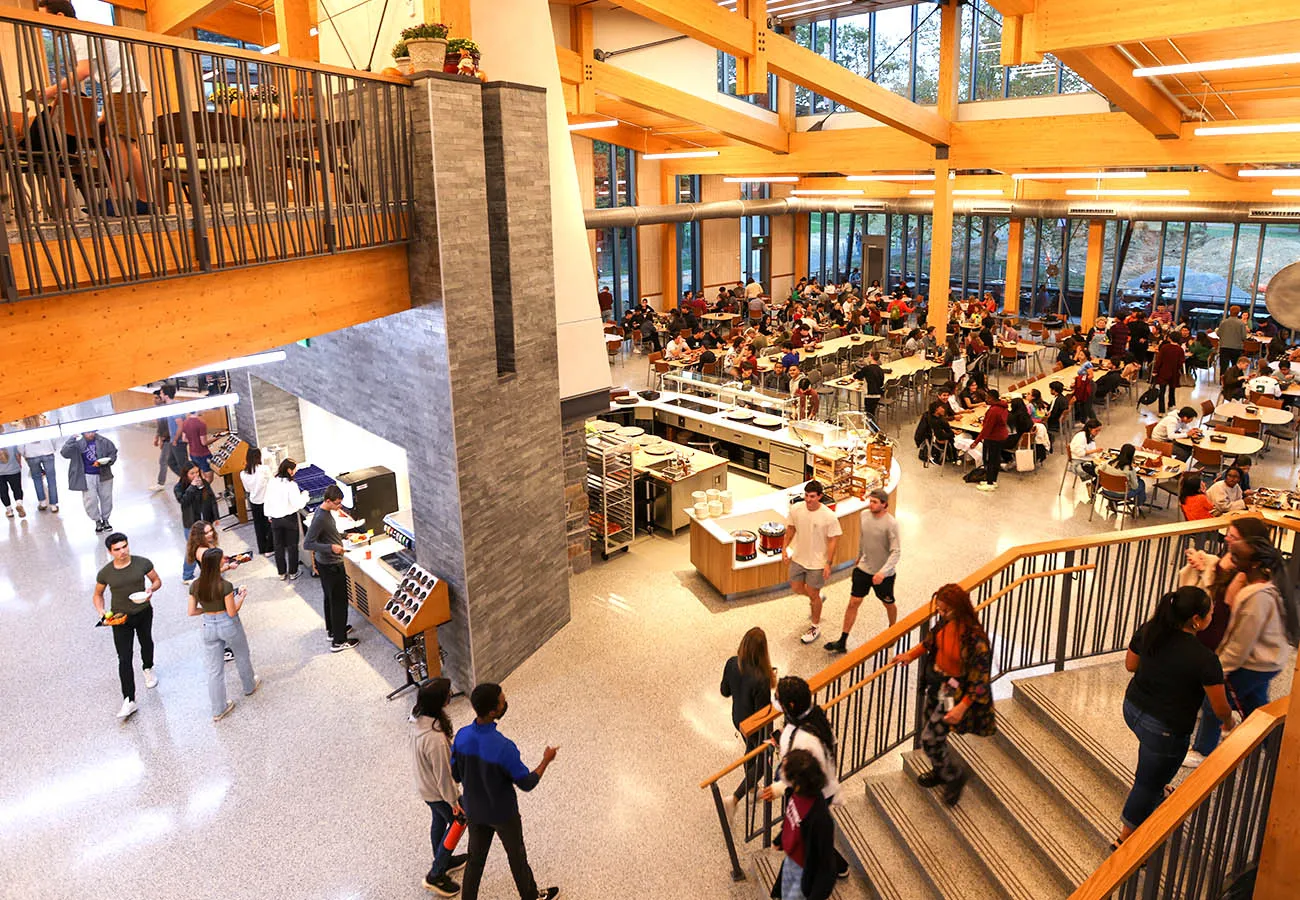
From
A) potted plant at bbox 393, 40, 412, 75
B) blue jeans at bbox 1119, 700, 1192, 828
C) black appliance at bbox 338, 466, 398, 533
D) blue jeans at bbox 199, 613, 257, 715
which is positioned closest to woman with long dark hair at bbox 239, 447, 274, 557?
black appliance at bbox 338, 466, 398, 533

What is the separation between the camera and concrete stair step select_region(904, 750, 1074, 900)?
4.16m

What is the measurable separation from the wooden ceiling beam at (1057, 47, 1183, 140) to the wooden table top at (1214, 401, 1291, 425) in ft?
12.2

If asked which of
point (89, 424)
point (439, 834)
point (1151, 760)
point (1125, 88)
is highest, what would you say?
point (1125, 88)

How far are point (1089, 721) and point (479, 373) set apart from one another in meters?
4.48

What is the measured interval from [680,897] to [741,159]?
1715 cm

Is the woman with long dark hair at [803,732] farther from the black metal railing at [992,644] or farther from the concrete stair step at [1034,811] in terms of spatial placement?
the concrete stair step at [1034,811]

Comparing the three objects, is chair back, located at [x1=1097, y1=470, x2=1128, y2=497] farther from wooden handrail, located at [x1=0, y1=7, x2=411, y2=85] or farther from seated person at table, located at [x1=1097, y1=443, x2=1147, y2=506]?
wooden handrail, located at [x1=0, y1=7, x2=411, y2=85]

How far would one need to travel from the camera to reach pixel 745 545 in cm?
810

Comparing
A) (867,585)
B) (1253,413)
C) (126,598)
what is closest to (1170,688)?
(867,585)

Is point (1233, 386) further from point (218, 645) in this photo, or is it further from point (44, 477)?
point (44, 477)

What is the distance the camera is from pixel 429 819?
5.62 meters

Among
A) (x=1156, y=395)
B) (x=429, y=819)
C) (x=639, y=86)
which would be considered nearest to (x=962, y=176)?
(x=1156, y=395)

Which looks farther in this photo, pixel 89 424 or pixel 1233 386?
pixel 1233 386

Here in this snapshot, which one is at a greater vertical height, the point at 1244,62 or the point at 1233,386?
the point at 1244,62
